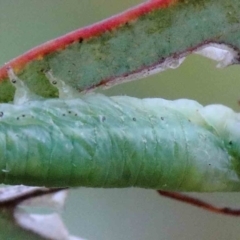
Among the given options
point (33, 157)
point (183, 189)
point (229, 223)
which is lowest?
point (229, 223)

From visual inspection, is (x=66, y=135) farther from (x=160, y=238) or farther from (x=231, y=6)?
(x=160, y=238)

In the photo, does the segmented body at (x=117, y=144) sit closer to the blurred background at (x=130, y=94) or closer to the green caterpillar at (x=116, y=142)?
the green caterpillar at (x=116, y=142)

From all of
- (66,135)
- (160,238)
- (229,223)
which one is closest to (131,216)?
(160,238)

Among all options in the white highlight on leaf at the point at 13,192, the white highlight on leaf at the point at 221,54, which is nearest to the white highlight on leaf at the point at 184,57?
the white highlight on leaf at the point at 221,54

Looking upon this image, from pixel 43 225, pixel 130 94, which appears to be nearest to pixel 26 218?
pixel 43 225

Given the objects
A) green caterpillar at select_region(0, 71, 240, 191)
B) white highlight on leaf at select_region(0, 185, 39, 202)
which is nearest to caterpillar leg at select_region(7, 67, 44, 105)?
green caterpillar at select_region(0, 71, 240, 191)

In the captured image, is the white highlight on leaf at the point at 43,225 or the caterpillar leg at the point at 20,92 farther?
the white highlight on leaf at the point at 43,225
